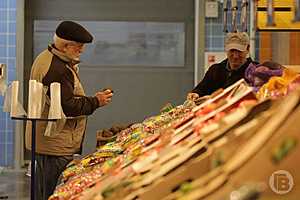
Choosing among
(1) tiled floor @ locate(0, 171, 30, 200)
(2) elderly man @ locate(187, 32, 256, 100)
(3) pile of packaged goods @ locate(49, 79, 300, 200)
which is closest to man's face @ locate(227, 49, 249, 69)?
(2) elderly man @ locate(187, 32, 256, 100)

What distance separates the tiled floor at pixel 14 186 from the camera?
6.72m

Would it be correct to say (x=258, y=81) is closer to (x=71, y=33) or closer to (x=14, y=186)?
(x=71, y=33)

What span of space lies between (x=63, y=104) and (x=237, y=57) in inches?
54.9

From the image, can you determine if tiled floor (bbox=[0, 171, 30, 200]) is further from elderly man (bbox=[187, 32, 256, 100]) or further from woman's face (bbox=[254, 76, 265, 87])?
woman's face (bbox=[254, 76, 265, 87])

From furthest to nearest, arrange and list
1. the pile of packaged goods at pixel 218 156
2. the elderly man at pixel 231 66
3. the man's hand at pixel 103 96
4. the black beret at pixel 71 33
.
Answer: the elderly man at pixel 231 66 < the man's hand at pixel 103 96 < the black beret at pixel 71 33 < the pile of packaged goods at pixel 218 156

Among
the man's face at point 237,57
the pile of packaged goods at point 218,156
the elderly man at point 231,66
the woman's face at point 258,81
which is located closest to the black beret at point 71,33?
the elderly man at point 231,66

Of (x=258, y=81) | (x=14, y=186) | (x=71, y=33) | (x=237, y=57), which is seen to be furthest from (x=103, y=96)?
(x=14, y=186)

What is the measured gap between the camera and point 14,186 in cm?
730

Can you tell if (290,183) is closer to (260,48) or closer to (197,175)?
(197,175)

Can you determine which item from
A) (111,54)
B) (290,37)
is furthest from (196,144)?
(111,54)

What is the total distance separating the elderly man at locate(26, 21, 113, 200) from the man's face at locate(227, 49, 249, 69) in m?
1.04

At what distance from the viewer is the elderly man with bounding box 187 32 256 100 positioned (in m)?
4.57

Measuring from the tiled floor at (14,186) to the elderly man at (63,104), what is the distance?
2629mm

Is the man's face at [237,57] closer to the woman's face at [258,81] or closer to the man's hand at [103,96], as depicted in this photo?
the man's hand at [103,96]
